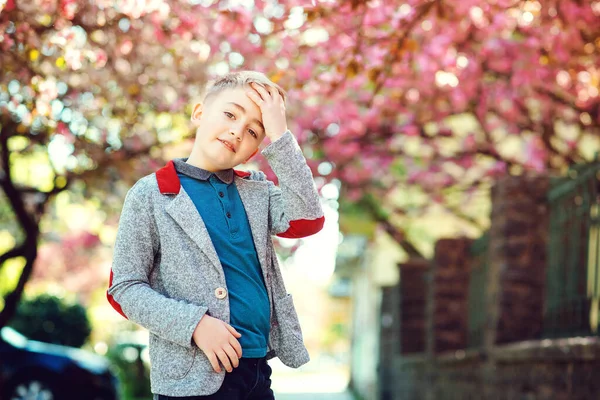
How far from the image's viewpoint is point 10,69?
531 cm

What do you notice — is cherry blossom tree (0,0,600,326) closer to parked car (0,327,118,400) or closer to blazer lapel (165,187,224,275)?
parked car (0,327,118,400)

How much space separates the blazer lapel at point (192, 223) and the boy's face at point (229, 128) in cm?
17

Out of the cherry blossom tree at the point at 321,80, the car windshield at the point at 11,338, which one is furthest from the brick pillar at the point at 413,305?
the car windshield at the point at 11,338

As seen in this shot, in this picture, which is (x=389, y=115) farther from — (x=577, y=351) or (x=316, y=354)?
(x=316, y=354)

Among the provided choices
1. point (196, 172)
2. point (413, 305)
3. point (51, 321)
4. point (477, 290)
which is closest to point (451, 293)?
point (477, 290)

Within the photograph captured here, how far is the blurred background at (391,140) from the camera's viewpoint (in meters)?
5.55

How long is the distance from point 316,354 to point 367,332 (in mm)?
47347

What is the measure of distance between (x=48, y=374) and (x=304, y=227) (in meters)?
7.39

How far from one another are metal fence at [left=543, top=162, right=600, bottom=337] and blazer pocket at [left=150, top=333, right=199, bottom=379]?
290 cm

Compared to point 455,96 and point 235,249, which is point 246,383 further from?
point 455,96

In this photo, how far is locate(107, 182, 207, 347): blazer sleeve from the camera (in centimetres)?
253

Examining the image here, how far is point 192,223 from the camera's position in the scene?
2.64m

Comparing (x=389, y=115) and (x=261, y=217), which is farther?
(x=389, y=115)

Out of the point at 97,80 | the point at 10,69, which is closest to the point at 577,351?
the point at 10,69
